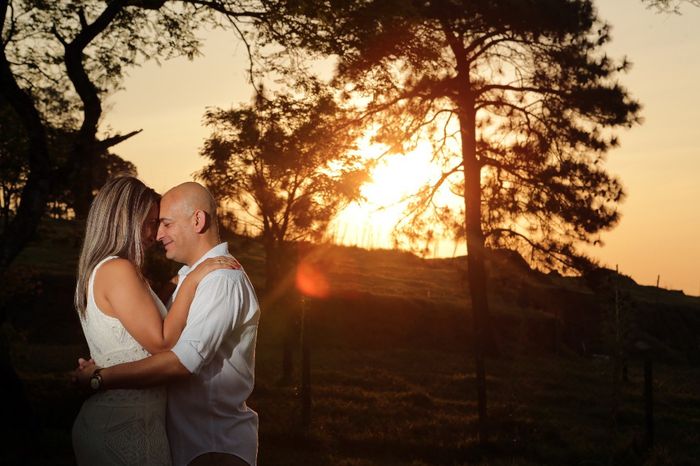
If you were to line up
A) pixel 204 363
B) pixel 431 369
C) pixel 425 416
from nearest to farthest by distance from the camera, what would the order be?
pixel 204 363 → pixel 425 416 → pixel 431 369

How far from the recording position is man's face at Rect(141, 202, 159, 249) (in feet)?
11.7

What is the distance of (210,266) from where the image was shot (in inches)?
137

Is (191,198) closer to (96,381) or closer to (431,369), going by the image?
(96,381)

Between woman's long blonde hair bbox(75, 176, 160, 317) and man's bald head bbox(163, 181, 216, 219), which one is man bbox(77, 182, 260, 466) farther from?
woman's long blonde hair bbox(75, 176, 160, 317)

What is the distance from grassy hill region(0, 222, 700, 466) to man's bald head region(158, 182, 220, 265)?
26.0 ft

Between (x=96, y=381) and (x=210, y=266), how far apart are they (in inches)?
27.6

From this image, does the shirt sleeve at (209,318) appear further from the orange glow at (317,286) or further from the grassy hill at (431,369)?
the orange glow at (317,286)

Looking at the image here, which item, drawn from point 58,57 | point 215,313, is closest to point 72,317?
point 58,57

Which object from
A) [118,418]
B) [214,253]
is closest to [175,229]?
[214,253]

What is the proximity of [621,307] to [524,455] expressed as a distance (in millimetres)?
3090

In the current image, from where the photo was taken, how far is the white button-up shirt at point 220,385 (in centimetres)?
338

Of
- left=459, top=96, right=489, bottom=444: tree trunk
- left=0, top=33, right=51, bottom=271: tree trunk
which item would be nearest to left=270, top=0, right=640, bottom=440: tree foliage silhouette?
left=459, top=96, right=489, bottom=444: tree trunk

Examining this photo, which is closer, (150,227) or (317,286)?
(150,227)

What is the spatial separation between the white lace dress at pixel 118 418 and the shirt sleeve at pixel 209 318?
12.5 inches
